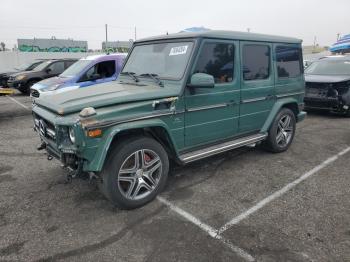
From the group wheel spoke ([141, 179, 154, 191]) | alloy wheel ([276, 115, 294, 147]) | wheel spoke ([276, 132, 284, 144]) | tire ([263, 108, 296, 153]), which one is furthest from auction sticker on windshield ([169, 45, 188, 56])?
wheel spoke ([276, 132, 284, 144])

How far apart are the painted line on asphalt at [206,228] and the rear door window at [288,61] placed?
3095 millimetres

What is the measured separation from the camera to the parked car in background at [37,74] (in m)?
14.0

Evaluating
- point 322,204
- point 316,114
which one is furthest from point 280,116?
point 316,114

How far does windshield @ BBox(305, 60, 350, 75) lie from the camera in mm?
9129

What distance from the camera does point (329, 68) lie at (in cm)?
951

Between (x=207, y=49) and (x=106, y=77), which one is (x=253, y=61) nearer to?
(x=207, y=49)

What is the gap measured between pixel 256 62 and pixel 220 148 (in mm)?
1534

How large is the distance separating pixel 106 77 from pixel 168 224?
22.0ft

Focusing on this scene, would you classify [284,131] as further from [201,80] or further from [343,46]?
[343,46]

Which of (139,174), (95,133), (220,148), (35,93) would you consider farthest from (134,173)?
(35,93)

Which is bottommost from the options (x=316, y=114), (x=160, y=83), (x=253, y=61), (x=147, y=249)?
(x=147, y=249)

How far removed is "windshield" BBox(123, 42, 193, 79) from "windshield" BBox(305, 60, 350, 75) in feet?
22.5

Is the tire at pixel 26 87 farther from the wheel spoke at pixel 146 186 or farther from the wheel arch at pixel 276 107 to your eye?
the wheel spoke at pixel 146 186

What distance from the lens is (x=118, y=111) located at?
11.1 ft
